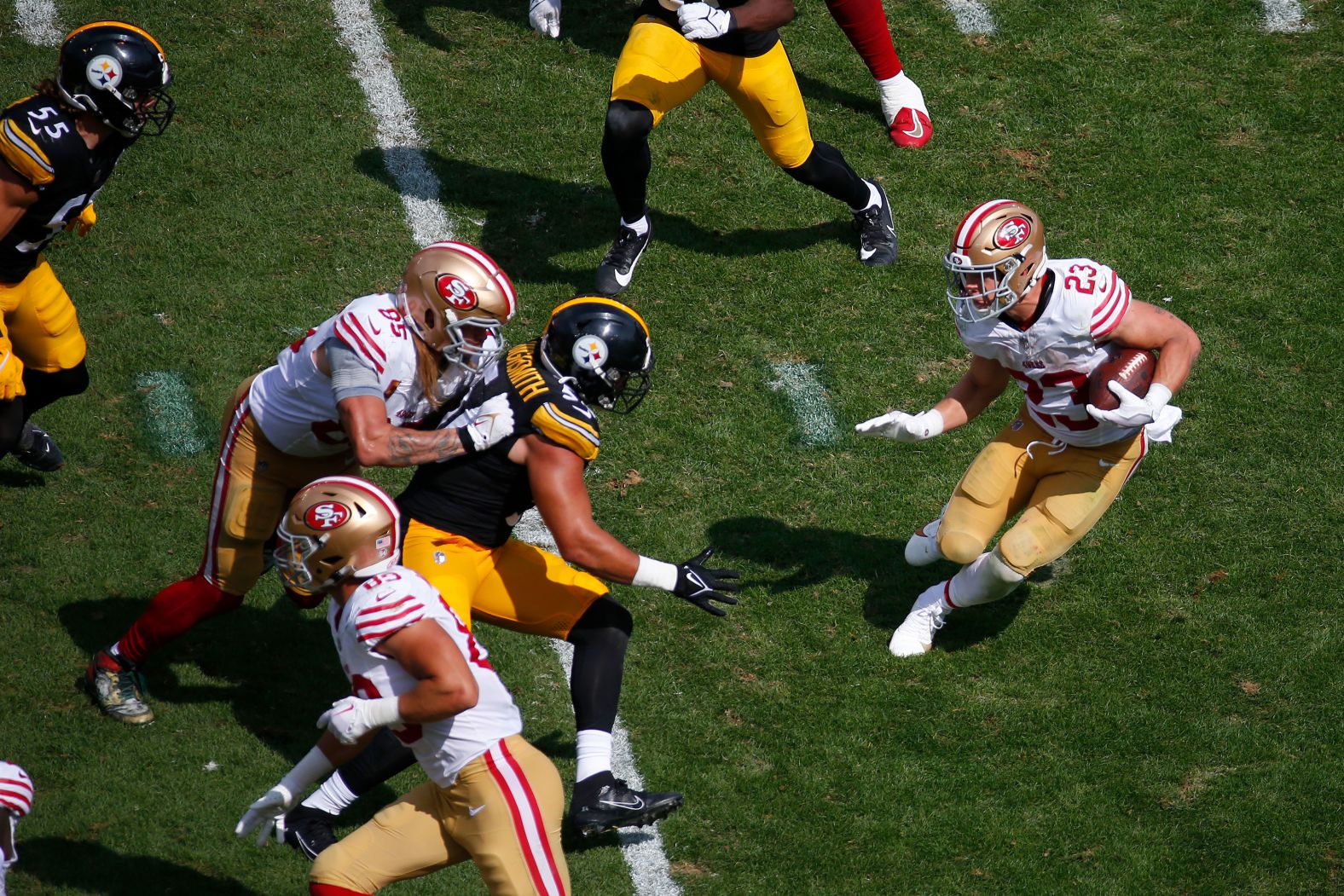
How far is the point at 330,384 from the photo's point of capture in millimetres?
4324

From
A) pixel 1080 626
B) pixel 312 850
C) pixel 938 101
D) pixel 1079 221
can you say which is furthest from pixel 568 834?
pixel 938 101

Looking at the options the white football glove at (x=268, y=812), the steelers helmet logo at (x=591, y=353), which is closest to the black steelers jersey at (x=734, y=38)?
the steelers helmet logo at (x=591, y=353)

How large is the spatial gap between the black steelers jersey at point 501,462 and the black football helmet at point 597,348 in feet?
0.22

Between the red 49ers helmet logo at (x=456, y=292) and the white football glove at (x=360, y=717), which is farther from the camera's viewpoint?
the red 49ers helmet logo at (x=456, y=292)

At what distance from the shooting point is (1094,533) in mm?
5699

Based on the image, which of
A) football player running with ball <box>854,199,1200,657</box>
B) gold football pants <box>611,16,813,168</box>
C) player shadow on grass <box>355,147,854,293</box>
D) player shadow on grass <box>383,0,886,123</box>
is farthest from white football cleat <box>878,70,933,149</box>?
football player running with ball <box>854,199,1200,657</box>

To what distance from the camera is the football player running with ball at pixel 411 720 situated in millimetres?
3393

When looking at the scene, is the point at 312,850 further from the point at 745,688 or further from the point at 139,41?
the point at 139,41

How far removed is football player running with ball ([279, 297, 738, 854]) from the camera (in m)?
Result: 4.14

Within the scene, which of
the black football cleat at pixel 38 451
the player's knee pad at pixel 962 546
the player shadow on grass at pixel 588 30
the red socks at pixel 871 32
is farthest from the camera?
the player shadow on grass at pixel 588 30

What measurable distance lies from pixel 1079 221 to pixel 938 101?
4.15 feet

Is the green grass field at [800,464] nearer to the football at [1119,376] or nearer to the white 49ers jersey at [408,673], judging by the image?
the white 49ers jersey at [408,673]

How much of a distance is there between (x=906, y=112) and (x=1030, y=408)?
3042 mm

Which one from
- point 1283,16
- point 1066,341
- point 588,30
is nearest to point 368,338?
point 1066,341
